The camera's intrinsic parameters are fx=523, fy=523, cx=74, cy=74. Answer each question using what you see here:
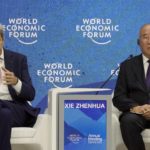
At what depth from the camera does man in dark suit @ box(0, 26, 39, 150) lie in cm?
430

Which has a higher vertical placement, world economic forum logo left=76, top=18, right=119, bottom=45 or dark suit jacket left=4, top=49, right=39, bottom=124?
world economic forum logo left=76, top=18, right=119, bottom=45

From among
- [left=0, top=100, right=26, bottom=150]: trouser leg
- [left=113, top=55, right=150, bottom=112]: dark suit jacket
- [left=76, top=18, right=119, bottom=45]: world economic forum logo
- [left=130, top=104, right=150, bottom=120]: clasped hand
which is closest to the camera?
[left=0, top=100, right=26, bottom=150]: trouser leg

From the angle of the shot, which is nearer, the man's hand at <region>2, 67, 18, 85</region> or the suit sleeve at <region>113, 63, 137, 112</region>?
the man's hand at <region>2, 67, 18, 85</region>

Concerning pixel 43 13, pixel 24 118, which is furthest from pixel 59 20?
pixel 24 118

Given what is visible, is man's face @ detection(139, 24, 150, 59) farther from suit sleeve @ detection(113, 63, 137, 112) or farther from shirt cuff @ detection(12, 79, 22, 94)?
shirt cuff @ detection(12, 79, 22, 94)

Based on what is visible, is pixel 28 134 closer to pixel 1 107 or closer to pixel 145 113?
pixel 1 107

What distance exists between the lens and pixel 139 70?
4.64 m

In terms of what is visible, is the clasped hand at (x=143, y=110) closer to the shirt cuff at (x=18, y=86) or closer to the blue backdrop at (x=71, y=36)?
the shirt cuff at (x=18, y=86)

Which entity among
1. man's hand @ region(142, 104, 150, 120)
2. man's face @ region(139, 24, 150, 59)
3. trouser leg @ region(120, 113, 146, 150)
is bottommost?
trouser leg @ region(120, 113, 146, 150)

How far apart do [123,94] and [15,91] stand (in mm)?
937

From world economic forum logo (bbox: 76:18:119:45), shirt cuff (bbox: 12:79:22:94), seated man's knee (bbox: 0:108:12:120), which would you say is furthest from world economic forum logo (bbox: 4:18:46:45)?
seated man's knee (bbox: 0:108:12:120)

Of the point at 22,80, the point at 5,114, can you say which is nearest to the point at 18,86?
the point at 22,80

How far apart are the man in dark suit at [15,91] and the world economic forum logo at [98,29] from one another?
46.2 inches

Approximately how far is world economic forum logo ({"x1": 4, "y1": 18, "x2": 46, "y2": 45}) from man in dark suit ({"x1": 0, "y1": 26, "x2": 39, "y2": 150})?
1064 mm
